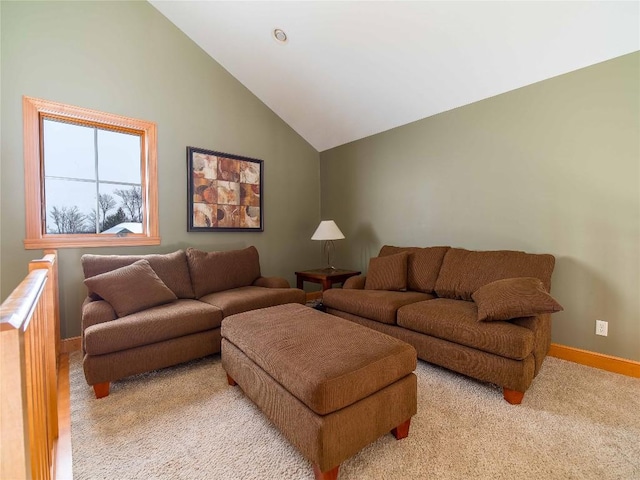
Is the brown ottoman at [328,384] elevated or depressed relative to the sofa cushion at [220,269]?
depressed

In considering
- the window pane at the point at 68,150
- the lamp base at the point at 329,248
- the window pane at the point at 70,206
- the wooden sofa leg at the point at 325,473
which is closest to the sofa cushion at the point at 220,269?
the window pane at the point at 70,206

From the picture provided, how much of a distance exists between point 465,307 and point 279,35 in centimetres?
300

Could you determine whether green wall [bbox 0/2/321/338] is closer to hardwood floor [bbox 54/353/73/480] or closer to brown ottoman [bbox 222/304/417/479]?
hardwood floor [bbox 54/353/73/480]

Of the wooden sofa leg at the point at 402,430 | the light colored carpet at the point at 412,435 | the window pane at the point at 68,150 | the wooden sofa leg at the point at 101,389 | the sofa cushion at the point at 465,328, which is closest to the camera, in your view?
the light colored carpet at the point at 412,435

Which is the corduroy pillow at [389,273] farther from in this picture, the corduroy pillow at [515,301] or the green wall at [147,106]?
the green wall at [147,106]

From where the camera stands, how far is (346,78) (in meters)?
3.11

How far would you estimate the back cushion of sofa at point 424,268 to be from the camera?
281 centimetres

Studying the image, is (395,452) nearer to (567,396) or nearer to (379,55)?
(567,396)

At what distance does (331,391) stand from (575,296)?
2.34 meters

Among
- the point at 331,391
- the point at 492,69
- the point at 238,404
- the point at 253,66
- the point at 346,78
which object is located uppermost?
the point at 253,66

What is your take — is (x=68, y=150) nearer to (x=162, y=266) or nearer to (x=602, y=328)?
(x=162, y=266)

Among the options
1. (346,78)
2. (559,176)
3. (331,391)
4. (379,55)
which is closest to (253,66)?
(346,78)

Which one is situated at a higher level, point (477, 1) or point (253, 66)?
point (253, 66)

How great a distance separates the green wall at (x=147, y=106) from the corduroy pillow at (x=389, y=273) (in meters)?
1.51
